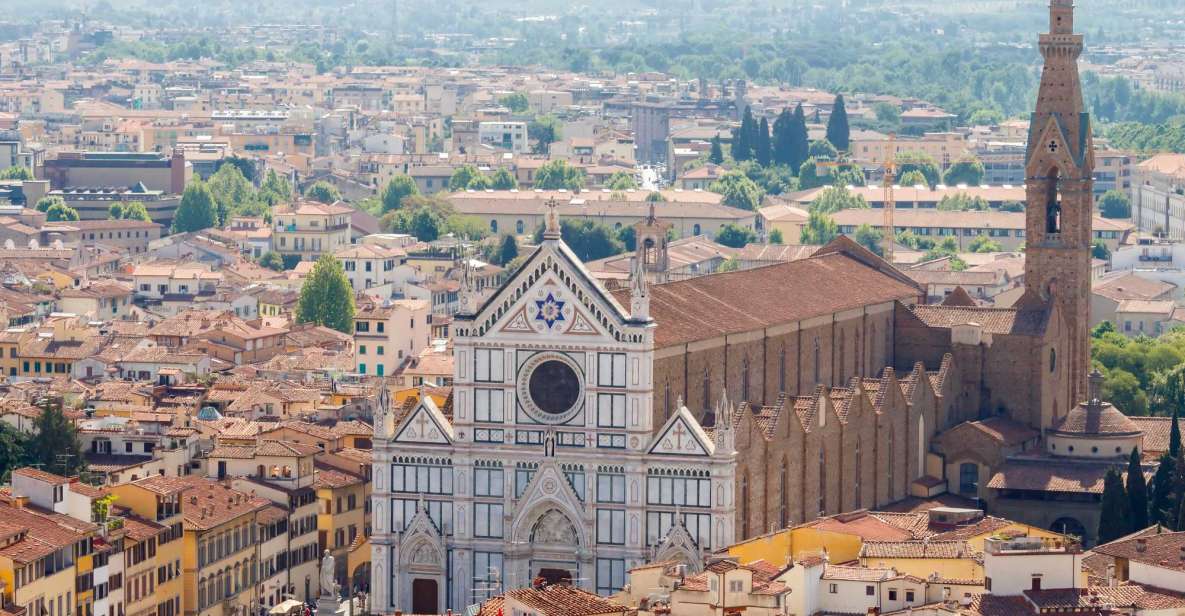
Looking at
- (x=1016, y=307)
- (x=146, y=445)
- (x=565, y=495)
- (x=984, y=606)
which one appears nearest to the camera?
(x=984, y=606)

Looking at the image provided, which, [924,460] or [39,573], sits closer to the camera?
[39,573]

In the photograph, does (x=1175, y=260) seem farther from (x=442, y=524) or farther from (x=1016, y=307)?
(x=442, y=524)

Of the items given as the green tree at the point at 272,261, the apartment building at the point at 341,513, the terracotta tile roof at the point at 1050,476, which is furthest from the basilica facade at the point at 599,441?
the green tree at the point at 272,261

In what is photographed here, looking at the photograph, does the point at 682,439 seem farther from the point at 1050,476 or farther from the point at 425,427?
the point at 1050,476

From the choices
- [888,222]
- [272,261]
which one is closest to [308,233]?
[272,261]

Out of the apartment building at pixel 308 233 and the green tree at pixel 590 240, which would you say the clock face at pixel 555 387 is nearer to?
the green tree at pixel 590 240

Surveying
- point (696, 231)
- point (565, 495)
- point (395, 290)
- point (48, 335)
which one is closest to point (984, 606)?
point (565, 495)

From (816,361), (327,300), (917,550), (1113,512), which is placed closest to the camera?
(917,550)
